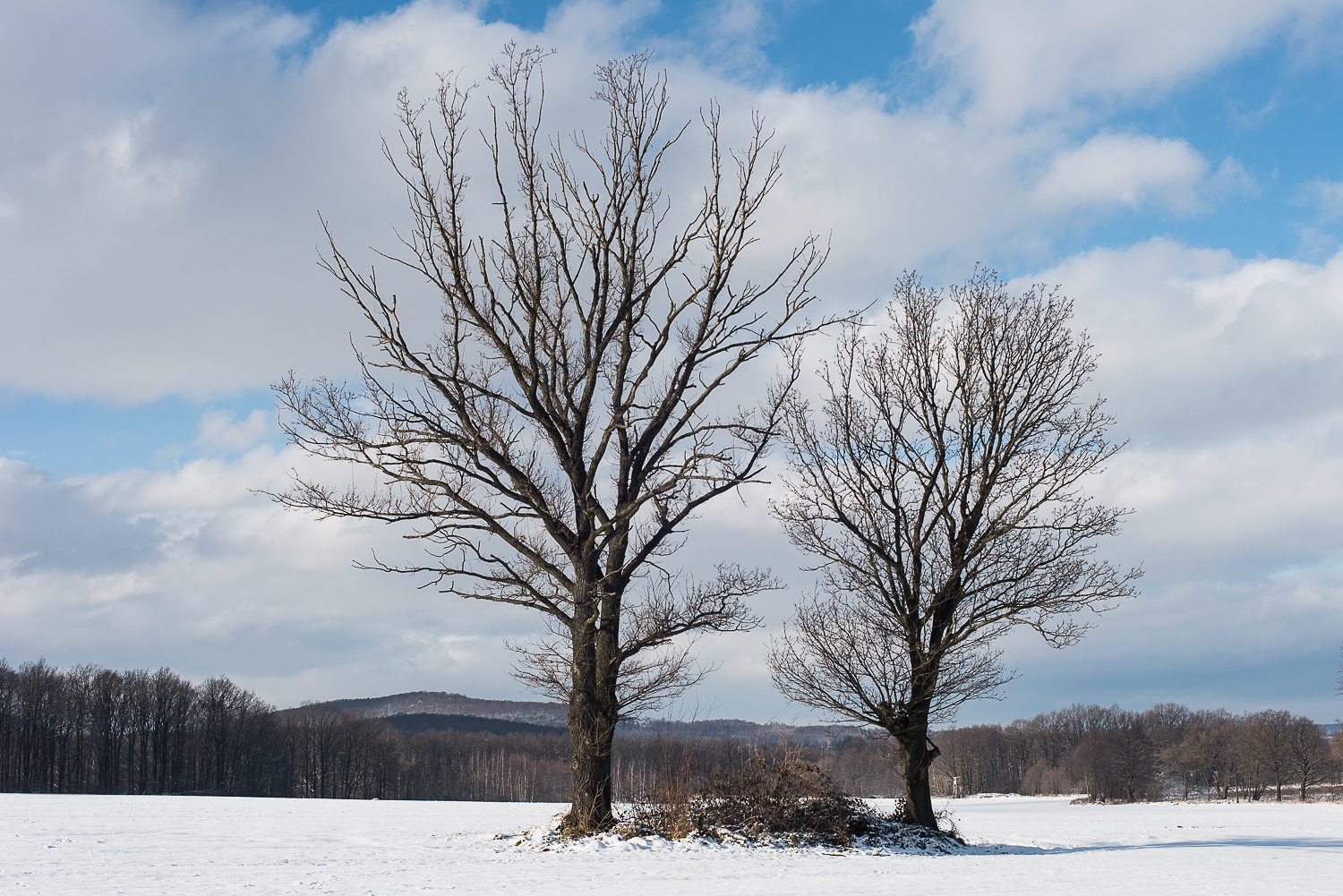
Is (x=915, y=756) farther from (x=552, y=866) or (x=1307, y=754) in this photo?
(x=1307, y=754)

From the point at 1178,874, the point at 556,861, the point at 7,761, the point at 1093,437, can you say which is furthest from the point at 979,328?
the point at 7,761

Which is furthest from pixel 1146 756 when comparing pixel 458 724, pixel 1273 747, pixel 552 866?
pixel 458 724

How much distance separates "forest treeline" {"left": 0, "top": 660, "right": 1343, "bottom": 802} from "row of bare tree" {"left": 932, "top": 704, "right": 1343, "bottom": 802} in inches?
8.1

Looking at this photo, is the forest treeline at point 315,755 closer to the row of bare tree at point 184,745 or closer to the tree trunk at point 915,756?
the row of bare tree at point 184,745

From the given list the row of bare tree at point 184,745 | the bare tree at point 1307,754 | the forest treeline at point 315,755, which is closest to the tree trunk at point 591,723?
the forest treeline at point 315,755

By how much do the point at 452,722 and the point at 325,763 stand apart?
329 ft

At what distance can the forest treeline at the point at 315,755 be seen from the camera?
238 feet

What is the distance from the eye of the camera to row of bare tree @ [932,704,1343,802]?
7019 cm

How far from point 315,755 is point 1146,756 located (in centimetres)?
9033

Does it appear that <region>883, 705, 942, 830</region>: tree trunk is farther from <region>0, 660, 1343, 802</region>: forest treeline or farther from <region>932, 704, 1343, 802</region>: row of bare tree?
<region>932, 704, 1343, 802</region>: row of bare tree

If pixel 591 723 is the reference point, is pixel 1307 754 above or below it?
below

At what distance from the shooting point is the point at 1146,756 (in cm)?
8244

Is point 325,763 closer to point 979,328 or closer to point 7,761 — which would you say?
point 7,761

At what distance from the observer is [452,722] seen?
192125mm
